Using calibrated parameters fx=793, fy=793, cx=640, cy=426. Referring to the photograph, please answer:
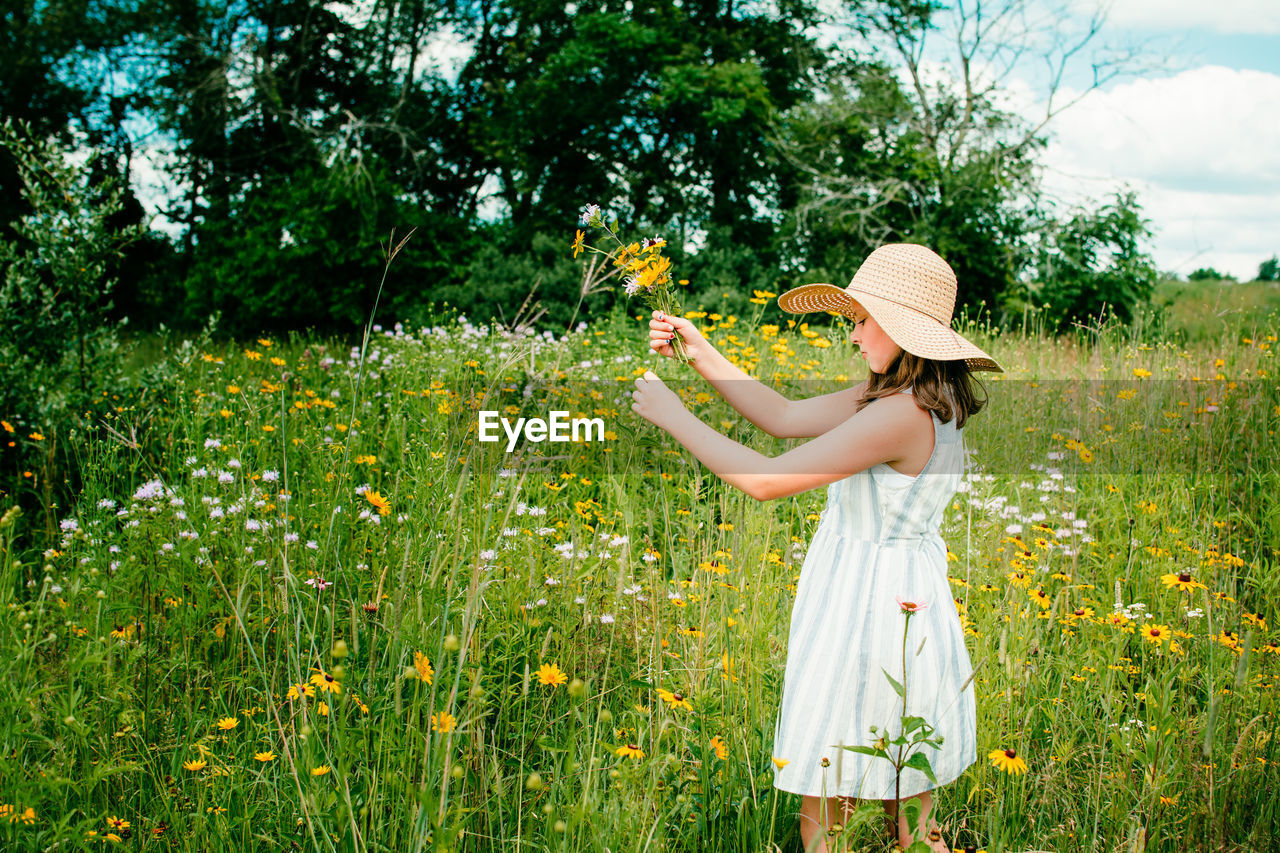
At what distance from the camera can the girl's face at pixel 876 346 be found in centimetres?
164

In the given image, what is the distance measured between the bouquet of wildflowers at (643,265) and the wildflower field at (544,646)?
0.26 meters

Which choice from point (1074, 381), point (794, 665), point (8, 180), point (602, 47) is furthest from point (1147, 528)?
point (8, 180)

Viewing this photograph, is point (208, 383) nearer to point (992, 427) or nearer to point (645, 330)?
point (645, 330)

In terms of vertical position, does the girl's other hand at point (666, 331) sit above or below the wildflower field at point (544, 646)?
above

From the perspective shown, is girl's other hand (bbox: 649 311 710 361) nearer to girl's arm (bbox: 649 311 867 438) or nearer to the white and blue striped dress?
girl's arm (bbox: 649 311 867 438)

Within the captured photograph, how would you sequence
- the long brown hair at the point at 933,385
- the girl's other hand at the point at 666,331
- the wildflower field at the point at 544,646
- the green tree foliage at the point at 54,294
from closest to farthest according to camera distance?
the wildflower field at the point at 544,646, the long brown hair at the point at 933,385, the girl's other hand at the point at 666,331, the green tree foliage at the point at 54,294

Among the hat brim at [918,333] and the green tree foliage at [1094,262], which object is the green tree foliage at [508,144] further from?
the hat brim at [918,333]

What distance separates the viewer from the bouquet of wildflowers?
1.52 metres

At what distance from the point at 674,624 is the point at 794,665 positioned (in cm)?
71

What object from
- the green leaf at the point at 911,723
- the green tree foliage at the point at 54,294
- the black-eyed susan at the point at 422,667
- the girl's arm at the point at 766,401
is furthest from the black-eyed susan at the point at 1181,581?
the green tree foliage at the point at 54,294

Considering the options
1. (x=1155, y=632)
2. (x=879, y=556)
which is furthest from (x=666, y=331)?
(x=1155, y=632)

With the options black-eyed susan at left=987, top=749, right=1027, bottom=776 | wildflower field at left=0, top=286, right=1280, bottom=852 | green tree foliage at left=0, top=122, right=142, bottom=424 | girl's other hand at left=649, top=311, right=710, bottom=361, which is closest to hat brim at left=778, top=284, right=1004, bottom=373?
girl's other hand at left=649, top=311, right=710, bottom=361

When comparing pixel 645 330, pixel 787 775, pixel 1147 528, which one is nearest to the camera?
pixel 787 775

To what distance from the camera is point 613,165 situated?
47.6 ft
